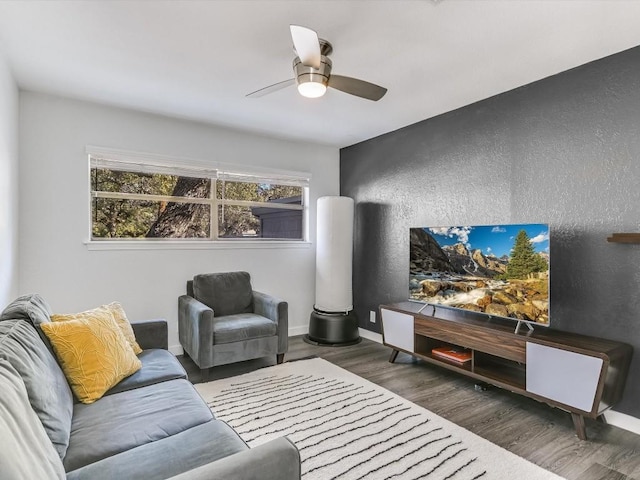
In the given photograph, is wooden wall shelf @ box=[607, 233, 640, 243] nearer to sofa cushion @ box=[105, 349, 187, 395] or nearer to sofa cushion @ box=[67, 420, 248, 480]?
sofa cushion @ box=[67, 420, 248, 480]

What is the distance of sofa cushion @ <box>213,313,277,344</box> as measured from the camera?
123 inches

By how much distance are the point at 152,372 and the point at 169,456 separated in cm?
92

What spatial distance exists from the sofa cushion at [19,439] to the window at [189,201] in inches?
107

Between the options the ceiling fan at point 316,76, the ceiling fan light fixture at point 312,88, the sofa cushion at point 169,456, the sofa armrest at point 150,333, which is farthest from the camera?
the sofa armrest at point 150,333

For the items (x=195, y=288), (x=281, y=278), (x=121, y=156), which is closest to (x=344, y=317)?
(x=281, y=278)

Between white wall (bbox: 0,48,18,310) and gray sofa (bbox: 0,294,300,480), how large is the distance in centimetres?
82

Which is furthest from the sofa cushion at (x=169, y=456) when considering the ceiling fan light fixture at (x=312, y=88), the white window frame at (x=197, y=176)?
the white window frame at (x=197, y=176)

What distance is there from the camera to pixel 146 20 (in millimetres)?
2053

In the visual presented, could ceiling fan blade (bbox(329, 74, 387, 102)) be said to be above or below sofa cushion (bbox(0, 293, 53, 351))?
above

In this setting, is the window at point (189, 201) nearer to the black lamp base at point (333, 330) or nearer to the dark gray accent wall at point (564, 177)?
the black lamp base at point (333, 330)

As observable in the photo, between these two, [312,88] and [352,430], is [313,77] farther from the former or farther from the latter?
[352,430]

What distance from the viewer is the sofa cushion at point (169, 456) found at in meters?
1.22

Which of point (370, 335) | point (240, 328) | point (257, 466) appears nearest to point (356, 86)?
point (257, 466)

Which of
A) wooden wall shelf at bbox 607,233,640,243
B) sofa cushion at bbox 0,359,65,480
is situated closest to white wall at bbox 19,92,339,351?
sofa cushion at bbox 0,359,65,480
